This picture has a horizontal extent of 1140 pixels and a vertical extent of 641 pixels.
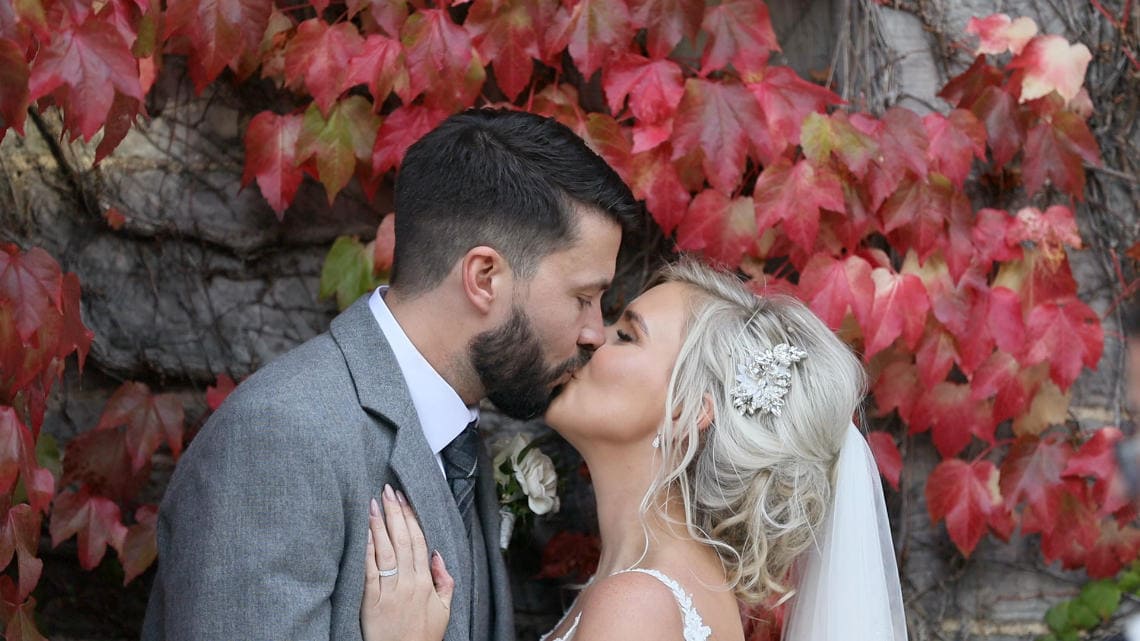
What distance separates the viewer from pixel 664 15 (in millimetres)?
2885

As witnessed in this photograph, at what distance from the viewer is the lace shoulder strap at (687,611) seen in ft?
8.04

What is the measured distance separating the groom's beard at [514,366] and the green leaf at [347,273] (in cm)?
76

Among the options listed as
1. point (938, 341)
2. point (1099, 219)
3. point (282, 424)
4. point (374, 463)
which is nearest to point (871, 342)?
point (938, 341)

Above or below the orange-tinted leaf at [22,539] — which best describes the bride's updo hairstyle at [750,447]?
above

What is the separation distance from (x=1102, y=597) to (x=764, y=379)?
1.45m

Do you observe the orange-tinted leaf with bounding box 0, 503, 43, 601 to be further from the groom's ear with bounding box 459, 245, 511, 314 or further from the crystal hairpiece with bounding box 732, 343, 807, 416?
→ the crystal hairpiece with bounding box 732, 343, 807, 416

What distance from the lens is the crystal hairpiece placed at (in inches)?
102

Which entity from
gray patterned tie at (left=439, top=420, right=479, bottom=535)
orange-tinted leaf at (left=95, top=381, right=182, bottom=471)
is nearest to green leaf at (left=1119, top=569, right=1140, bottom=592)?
gray patterned tie at (left=439, top=420, right=479, bottom=535)

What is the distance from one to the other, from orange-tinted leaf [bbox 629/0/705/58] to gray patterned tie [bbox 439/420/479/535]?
1073mm

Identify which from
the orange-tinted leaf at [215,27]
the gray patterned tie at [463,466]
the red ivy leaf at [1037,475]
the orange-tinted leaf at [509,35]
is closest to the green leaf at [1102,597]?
the red ivy leaf at [1037,475]

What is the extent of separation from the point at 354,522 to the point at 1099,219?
235 centimetres

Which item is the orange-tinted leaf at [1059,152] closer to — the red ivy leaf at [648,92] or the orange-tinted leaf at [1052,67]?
the orange-tinted leaf at [1052,67]

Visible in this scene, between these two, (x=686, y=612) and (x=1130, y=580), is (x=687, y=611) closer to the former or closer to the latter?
(x=686, y=612)

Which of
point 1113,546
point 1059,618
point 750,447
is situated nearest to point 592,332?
point 750,447
